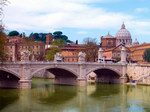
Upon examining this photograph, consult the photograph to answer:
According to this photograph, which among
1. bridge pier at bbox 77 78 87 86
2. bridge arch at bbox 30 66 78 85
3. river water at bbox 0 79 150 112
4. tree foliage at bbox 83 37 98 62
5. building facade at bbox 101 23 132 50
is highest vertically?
building facade at bbox 101 23 132 50

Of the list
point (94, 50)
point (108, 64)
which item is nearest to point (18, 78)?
point (108, 64)

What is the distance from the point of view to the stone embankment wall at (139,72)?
160ft

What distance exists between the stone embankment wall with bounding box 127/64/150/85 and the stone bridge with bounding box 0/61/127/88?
0.61 metres

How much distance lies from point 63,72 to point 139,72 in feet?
28.6

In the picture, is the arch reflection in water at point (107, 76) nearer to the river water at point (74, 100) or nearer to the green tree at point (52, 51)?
the river water at point (74, 100)

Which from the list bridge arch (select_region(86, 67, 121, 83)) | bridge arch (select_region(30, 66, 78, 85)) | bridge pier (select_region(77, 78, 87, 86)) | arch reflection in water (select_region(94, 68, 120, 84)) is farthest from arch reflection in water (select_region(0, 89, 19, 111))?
arch reflection in water (select_region(94, 68, 120, 84))

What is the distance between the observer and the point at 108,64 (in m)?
49.5

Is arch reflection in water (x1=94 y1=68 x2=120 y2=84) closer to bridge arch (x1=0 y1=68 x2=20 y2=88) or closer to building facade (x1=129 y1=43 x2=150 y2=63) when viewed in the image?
bridge arch (x1=0 y1=68 x2=20 y2=88)

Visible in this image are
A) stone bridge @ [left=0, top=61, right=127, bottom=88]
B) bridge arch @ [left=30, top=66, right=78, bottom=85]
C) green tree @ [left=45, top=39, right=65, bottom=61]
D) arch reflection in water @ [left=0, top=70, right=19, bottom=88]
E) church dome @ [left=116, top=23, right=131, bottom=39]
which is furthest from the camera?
church dome @ [left=116, top=23, right=131, bottom=39]

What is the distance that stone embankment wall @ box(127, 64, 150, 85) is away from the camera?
1918 inches

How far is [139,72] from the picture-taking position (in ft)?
165

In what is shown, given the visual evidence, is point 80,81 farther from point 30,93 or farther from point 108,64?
point 30,93

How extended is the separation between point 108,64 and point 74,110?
20554 mm

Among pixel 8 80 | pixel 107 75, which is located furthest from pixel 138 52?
pixel 8 80
